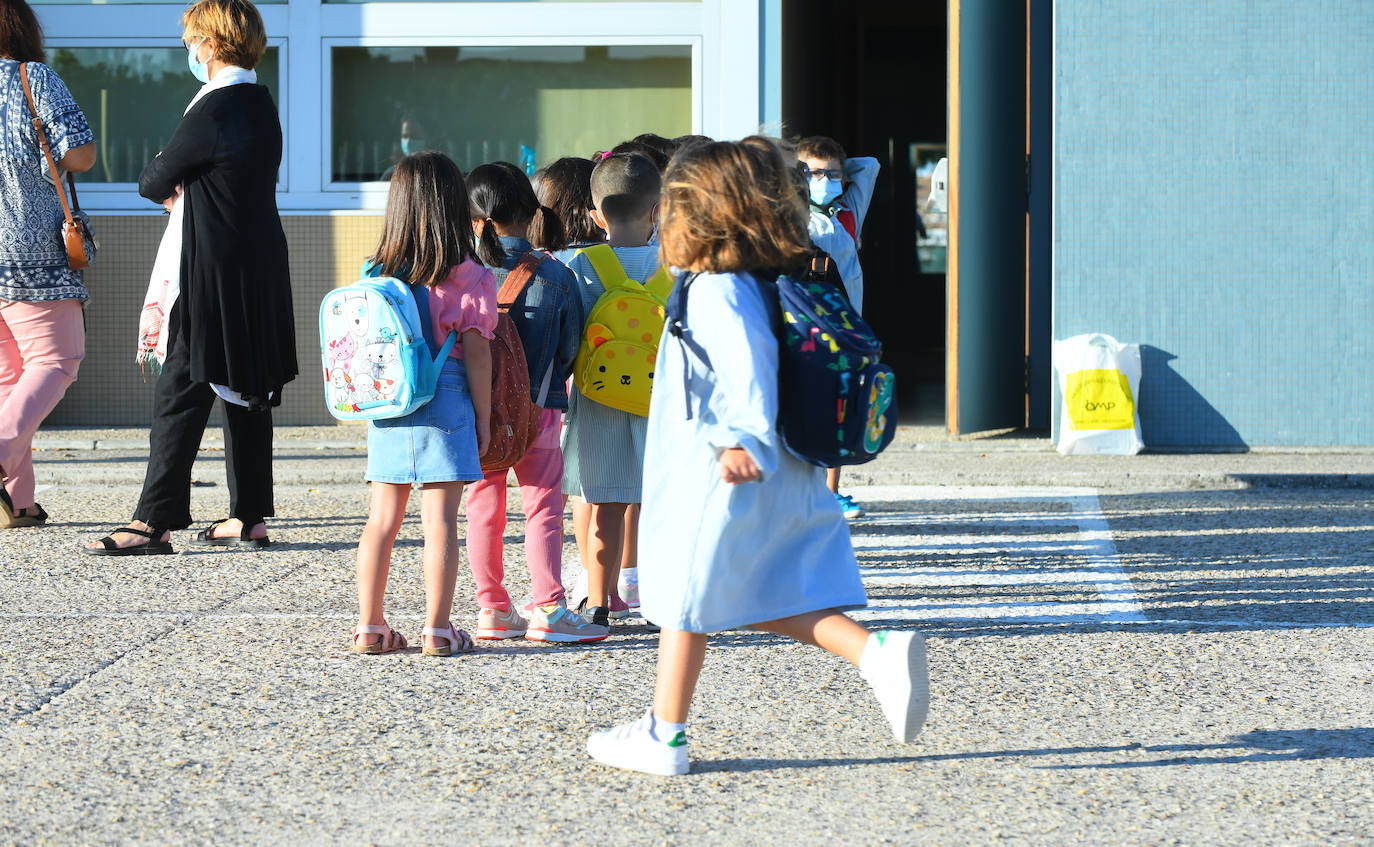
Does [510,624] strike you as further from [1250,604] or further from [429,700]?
[1250,604]

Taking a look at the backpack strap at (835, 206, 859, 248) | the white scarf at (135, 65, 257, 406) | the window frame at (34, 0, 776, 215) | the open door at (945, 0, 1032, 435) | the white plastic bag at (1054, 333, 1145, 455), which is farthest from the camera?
the window frame at (34, 0, 776, 215)

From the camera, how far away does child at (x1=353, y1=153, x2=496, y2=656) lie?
4.55 m

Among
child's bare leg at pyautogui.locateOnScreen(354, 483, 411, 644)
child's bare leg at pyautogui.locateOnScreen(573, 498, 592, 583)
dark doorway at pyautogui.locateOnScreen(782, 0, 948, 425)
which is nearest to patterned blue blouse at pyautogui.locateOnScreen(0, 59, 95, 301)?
child's bare leg at pyautogui.locateOnScreen(573, 498, 592, 583)

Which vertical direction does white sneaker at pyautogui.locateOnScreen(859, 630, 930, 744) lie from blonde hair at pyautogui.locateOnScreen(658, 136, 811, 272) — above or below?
below

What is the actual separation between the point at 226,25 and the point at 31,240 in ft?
4.84

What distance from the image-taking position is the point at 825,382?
11.5ft

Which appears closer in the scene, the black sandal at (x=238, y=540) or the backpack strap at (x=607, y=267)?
the backpack strap at (x=607, y=267)

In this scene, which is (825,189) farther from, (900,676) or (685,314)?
(900,676)

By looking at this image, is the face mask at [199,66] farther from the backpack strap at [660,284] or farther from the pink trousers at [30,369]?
the backpack strap at [660,284]

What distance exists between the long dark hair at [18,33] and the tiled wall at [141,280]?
4069 mm

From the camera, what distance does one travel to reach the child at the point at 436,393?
4555 millimetres

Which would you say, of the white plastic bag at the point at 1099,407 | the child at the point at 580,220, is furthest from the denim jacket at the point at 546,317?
the white plastic bag at the point at 1099,407

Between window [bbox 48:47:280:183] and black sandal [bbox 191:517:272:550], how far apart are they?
18.3ft

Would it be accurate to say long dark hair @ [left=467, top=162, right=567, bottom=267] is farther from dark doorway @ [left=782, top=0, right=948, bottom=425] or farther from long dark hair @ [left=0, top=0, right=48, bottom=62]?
dark doorway @ [left=782, top=0, right=948, bottom=425]
